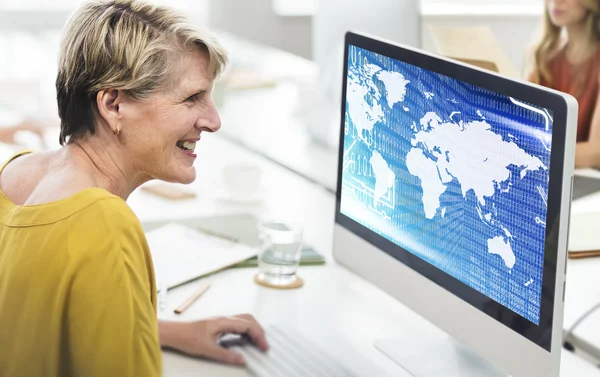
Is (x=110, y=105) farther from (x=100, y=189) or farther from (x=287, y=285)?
(x=287, y=285)

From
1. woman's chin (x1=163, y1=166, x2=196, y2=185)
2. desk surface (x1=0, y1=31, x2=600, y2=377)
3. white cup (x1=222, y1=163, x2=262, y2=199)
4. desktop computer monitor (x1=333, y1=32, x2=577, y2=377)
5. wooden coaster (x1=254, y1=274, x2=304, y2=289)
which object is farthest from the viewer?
white cup (x1=222, y1=163, x2=262, y2=199)

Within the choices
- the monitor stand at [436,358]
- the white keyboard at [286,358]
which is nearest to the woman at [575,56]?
the monitor stand at [436,358]

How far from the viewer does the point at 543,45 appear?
3.01 m

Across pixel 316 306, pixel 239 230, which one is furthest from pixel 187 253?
pixel 316 306

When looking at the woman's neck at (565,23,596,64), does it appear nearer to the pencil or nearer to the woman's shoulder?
the pencil

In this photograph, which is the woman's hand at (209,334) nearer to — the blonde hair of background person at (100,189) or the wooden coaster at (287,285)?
the blonde hair of background person at (100,189)

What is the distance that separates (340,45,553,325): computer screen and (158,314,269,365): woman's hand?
0.27 meters

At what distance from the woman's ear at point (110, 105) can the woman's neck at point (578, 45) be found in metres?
2.10

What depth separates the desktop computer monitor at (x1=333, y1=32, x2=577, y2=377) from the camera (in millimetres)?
1108

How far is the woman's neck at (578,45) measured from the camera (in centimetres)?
294

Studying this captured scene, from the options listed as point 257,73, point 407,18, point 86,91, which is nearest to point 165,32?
point 86,91

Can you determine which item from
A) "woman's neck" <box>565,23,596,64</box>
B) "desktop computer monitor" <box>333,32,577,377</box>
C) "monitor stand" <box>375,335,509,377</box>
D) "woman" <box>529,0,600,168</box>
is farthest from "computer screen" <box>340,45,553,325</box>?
"woman's neck" <box>565,23,596,64</box>

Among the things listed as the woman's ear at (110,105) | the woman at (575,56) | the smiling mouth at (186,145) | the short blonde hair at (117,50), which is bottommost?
the woman at (575,56)

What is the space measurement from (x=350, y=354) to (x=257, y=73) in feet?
5.97
